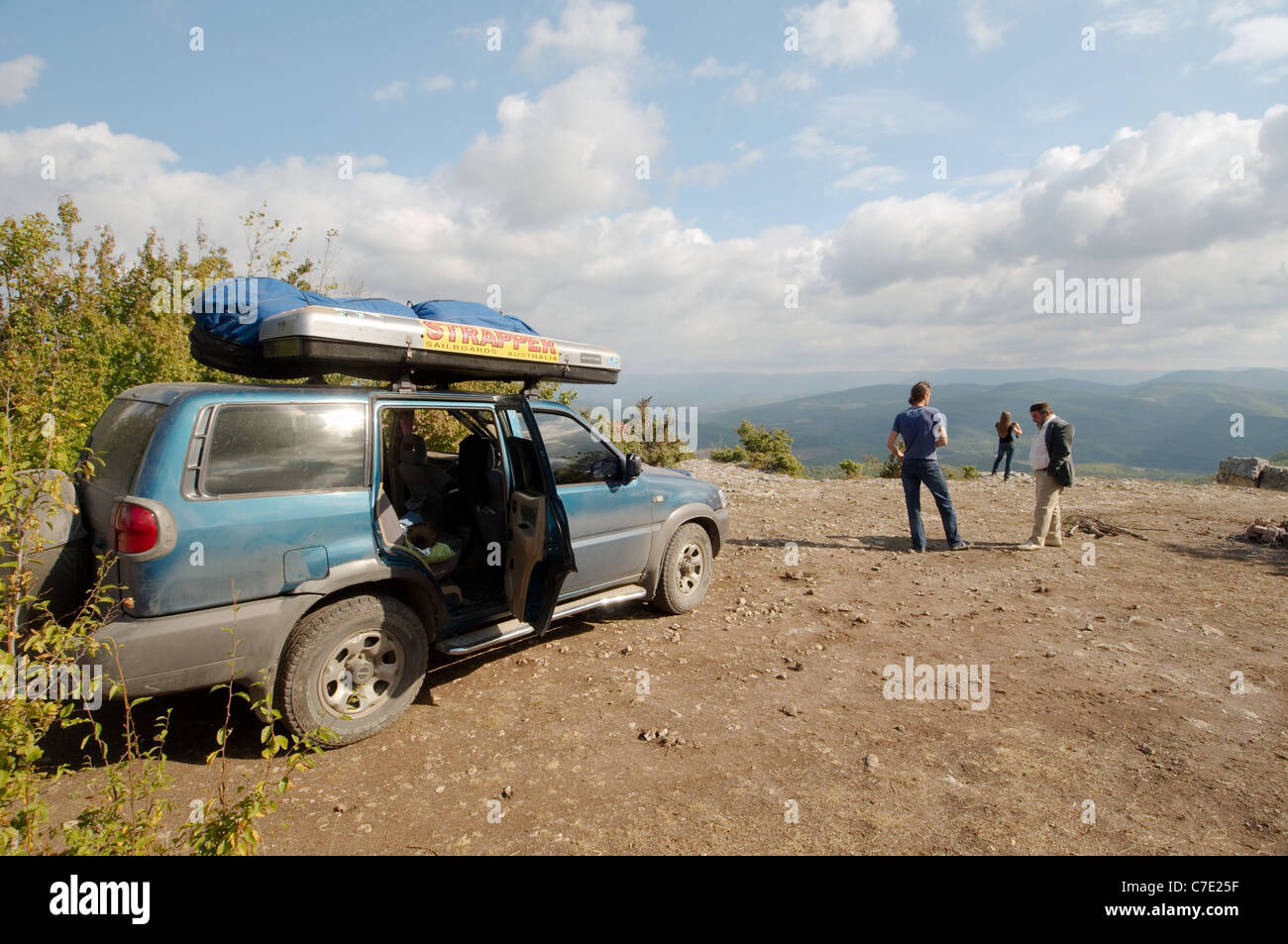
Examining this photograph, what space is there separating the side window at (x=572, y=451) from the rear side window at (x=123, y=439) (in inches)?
89.9

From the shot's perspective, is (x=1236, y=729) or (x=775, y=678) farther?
(x=775, y=678)

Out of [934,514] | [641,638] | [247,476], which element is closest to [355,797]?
[247,476]

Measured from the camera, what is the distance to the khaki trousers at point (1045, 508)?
8.26 meters

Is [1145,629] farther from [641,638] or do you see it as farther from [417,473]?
[417,473]

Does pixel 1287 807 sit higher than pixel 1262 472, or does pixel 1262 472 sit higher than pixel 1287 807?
pixel 1262 472

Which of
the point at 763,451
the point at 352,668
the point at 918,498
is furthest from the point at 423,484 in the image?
the point at 763,451

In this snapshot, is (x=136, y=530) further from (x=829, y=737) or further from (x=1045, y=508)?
(x=1045, y=508)

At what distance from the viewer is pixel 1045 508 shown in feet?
27.6

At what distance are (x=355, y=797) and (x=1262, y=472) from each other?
66.8 feet

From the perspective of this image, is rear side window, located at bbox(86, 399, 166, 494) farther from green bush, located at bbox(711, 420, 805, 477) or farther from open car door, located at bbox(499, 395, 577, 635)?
green bush, located at bbox(711, 420, 805, 477)

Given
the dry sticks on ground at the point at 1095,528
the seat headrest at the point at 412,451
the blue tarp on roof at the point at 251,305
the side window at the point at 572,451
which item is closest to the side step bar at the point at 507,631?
the side window at the point at 572,451

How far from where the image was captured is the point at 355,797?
10.3 feet

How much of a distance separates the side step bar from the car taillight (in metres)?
1.63

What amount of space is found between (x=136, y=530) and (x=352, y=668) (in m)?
1.27
